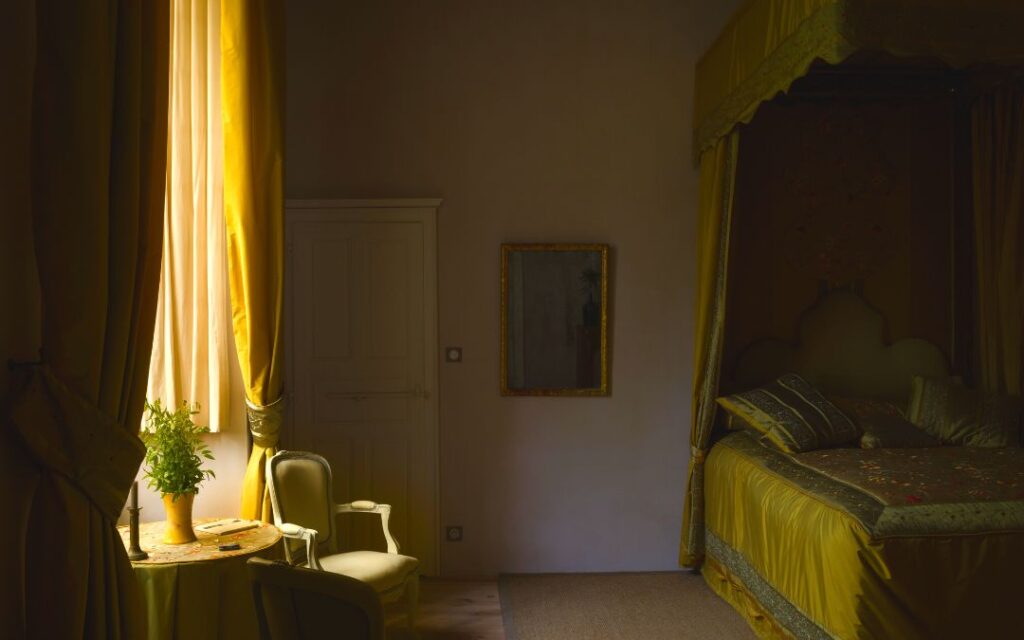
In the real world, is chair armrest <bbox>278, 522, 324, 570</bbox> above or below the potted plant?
below

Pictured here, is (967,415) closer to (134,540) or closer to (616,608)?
(616,608)

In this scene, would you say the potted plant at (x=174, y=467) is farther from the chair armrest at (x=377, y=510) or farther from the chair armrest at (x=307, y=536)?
the chair armrest at (x=377, y=510)

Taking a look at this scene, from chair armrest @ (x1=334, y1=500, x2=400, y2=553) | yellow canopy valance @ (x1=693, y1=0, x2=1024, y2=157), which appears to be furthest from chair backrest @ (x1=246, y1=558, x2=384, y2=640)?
yellow canopy valance @ (x1=693, y1=0, x2=1024, y2=157)

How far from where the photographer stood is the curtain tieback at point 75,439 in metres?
1.98

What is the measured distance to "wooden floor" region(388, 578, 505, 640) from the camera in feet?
13.9

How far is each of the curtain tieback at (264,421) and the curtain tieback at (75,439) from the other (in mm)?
1748

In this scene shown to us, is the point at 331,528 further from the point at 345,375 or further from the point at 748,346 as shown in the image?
the point at 748,346

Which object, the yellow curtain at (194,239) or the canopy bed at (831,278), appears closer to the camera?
the yellow curtain at (194,239)

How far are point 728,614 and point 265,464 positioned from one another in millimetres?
2555

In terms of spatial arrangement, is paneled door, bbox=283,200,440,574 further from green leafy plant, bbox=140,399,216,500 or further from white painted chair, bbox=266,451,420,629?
green leafy plant, bbox=140,399,216,500

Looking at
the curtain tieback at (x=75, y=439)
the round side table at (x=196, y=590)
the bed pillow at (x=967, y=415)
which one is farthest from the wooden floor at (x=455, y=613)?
the bed pillow at (x=967, y=415)

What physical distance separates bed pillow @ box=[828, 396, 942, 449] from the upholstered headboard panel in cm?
34

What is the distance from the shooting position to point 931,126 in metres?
5.34

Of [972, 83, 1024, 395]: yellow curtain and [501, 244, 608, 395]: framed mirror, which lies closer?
[972, 83, 1024, 395]: yellow curtain
